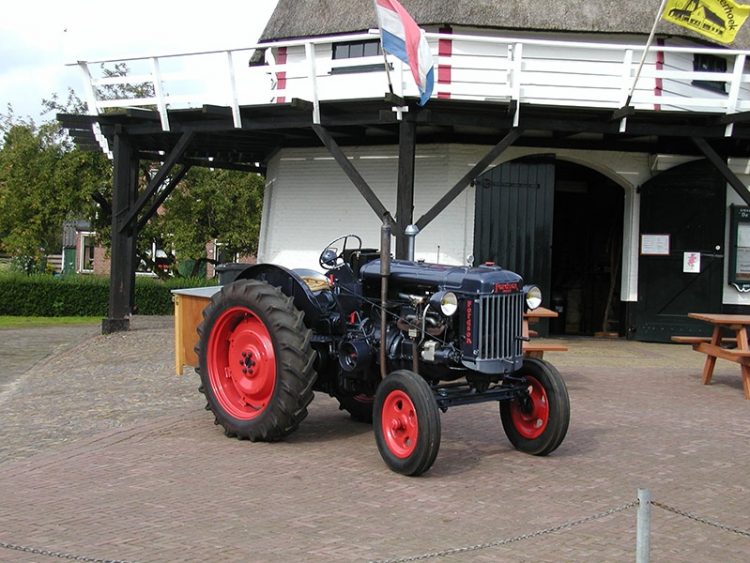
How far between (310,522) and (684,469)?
10.6 ft

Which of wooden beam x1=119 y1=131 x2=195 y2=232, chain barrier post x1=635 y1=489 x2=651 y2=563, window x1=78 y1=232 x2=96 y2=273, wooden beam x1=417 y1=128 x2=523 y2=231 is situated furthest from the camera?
window x1=78 y1=232 x2=96 y2=273

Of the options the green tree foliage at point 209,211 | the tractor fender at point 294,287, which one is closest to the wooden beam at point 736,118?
the tractor fender at point 294,287

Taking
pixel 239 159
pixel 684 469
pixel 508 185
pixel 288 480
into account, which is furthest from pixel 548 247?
pixel 288 480

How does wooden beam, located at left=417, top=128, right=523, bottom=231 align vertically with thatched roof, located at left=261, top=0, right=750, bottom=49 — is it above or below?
below

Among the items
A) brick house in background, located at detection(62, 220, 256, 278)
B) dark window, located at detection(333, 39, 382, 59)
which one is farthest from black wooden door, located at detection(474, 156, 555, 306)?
brick house in background, located at detection(62, 220, 256, 278)

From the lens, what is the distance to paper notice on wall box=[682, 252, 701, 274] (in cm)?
1659

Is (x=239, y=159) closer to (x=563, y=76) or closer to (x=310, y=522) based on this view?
(x=563, y=76)

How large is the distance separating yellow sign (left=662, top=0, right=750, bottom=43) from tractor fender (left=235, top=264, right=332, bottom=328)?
25.6ft

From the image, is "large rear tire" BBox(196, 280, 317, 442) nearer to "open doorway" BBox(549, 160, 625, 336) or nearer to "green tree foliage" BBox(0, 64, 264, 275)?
"open doorway" BBox(549, 160, 625, 336)

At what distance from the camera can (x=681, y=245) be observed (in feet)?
54.9

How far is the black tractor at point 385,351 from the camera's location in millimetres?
7016

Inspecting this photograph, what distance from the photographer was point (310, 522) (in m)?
5.63

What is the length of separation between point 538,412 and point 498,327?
879mm

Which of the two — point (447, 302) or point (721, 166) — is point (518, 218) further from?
point (447, 302)
